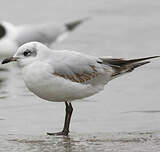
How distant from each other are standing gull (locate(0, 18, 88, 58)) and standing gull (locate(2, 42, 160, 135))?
677 centimetres

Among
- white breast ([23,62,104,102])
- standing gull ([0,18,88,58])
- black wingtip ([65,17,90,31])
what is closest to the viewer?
A: white breast ([23,62,104,102])

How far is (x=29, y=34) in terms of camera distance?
568 inches

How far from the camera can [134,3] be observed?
16.5m

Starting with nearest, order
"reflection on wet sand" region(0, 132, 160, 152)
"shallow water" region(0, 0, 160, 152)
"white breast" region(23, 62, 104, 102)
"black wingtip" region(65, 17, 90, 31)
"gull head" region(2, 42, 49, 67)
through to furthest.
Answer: "reflection on wet sand" region(0, 132, 160, 152) < "shallow water" region(0, 0, 160, 152) < "white breast" region(23, 62, 104, 102) < "gull head" region(2, 42, 49, 67) < "black wingtip" region(65, 17, 90, 31)

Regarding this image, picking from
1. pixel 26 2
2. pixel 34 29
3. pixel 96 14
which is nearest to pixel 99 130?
pixel 34 29

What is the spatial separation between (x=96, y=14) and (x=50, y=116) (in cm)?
772

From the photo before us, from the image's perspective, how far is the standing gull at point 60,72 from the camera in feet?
22.7

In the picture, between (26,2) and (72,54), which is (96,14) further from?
(72,54)

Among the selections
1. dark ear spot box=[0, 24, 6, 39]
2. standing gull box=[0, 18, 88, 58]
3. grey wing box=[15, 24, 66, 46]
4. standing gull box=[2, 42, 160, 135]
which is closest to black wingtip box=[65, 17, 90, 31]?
standing gull box=[0, 18, 88, 58]

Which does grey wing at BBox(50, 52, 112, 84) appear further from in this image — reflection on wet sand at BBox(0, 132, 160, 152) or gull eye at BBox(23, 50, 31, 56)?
→ reflection on wet sand at BBox(0, 132, 160, 152)

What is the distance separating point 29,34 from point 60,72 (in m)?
7.51

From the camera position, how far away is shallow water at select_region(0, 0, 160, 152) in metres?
6.76

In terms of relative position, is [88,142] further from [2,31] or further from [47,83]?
[2,31]

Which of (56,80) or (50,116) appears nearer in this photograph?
(56,80)
